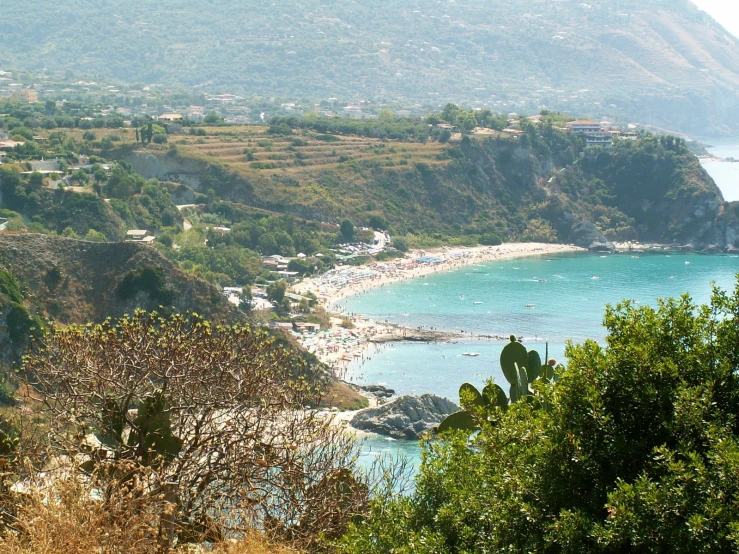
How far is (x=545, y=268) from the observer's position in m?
75.9

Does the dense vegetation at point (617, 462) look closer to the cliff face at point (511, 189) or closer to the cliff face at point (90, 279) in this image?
the cliff face at point (90, 279)

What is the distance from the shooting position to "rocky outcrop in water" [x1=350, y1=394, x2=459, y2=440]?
35406 mm

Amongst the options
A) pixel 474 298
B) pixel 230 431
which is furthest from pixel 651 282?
pixel 230 431

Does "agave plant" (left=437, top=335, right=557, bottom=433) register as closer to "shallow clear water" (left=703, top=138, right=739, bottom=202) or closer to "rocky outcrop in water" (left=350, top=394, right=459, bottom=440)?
"rocky outcrop in water" (left=350, top=394, right=459, bottom=440)

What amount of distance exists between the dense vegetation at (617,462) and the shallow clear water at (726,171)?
103 metres

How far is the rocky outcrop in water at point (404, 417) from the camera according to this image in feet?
116

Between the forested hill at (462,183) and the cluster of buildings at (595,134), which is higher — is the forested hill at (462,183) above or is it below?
below

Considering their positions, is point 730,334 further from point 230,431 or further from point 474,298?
point 474,298

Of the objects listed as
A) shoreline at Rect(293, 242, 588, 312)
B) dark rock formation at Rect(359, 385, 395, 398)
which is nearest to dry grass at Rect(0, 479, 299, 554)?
dark rock formation at Rect(359, 385, 395, 398)

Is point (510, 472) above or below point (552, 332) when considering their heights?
above

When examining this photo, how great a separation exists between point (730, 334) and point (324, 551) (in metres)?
4.32

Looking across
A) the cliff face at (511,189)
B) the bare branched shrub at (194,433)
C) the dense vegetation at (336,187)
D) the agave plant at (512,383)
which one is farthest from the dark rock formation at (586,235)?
the agave plant at (512,383)

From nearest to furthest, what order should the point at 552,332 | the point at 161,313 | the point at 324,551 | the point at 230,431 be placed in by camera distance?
the point at 324,551, the point at 230,431, the point at 161,313, the point at 552,332

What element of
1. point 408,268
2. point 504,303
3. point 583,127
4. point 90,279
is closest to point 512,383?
point 90,279
